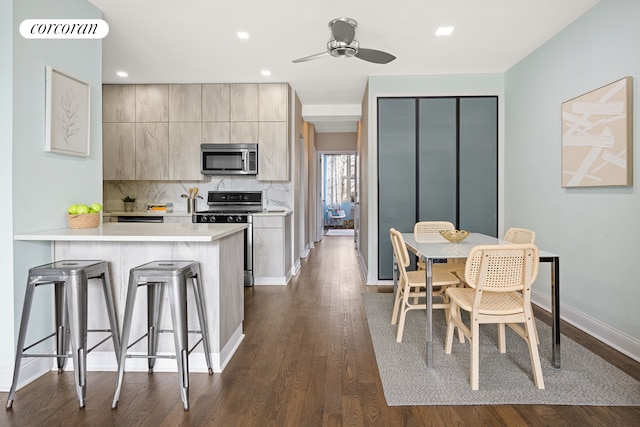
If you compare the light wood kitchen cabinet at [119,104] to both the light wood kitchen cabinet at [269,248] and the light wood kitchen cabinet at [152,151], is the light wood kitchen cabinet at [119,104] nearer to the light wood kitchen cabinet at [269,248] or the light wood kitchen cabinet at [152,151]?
the light wood kitchen cabinet at [152,151]

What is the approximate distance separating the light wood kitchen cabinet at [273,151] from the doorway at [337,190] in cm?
812

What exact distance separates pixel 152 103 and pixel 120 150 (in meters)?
0.75

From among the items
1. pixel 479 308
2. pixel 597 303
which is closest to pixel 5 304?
pixel 479 308

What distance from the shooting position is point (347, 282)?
503 cm

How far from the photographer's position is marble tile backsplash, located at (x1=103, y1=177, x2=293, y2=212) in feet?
18.2

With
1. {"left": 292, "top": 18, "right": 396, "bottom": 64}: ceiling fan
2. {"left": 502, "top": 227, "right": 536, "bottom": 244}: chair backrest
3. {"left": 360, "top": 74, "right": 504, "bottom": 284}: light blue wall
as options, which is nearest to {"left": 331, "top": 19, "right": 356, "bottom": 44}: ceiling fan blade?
{"left": 292, "top": 18, "right": 396, "bottom": 64}: ceiling fan

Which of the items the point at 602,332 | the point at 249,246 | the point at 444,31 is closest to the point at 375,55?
the point at 444,31

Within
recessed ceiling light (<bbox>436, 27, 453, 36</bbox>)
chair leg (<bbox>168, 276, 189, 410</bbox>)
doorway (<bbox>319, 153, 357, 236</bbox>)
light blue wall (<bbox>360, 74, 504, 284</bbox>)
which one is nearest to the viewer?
chair leg (<bbox>168, 276, 189, 410</bbox>)

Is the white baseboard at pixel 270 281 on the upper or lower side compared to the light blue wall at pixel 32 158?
lower

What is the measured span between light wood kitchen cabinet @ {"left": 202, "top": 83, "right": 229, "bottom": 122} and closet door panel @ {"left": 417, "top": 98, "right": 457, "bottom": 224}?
8.03ft

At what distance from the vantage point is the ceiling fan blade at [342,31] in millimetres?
3021

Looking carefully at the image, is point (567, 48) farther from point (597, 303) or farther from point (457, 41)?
point (597, 303)

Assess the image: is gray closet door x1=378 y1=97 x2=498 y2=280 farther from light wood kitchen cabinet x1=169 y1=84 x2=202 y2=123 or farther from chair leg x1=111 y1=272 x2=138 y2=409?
chair leg x1=111 y1=272 x2=138 y2=409

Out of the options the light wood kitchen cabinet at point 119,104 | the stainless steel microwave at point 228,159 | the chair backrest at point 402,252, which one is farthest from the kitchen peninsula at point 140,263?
the light wood kitchen cabinet at point 119,104
